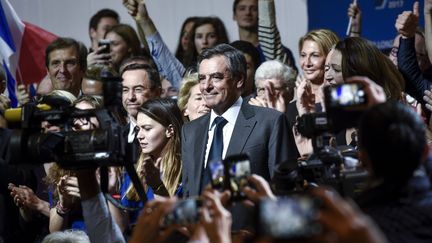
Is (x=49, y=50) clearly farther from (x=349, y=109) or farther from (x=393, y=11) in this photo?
(x=349, y=109)

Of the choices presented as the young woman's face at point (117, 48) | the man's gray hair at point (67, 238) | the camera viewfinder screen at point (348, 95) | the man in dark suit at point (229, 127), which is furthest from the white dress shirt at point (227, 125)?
the young woman's face at point (117, 48)

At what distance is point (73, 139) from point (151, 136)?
155 cm

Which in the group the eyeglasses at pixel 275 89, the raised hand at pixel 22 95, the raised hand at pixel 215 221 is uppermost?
the raised hand at pixel 215 221

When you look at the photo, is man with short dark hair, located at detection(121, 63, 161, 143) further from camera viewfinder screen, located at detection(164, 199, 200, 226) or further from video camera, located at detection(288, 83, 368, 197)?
camera viewfinder screen, located at detection(164, 199, 200, 226)

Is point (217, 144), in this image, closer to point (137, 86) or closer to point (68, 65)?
point (137, 86)

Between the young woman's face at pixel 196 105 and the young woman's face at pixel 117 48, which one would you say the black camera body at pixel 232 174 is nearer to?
the young woman's face at pixel 196 105

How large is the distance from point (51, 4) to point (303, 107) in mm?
3517

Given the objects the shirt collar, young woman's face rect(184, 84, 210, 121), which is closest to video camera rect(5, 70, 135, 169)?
the shirt collar

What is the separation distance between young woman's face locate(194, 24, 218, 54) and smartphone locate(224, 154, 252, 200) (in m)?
4.23

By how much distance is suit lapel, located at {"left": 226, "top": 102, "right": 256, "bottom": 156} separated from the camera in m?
5.25

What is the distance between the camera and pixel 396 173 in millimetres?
3006

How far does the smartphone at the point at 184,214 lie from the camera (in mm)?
3061

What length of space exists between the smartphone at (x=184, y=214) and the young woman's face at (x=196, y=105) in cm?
291

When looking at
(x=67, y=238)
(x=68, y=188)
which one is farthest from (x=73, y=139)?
(x=68, y=188)
